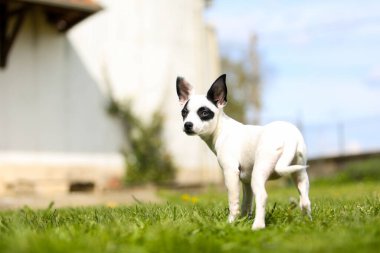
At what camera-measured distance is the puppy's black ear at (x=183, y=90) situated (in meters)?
3.86

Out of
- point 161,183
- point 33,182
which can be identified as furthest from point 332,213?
point 161,183

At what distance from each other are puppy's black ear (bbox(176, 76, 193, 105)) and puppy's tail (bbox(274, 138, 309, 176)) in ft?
2.75

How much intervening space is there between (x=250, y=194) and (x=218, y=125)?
486 mm

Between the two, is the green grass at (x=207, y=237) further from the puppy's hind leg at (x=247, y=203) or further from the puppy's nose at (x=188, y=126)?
the puppy's nose at (x=188, y=126)

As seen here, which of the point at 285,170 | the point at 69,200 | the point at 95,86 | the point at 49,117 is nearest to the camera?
the point at 285,170

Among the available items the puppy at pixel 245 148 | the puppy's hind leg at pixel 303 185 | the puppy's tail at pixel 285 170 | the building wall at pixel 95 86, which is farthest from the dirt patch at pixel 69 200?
the puppy's tail at pixel 285 170

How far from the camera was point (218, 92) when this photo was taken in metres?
3.74

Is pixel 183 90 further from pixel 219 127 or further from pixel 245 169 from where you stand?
pixel 245 169

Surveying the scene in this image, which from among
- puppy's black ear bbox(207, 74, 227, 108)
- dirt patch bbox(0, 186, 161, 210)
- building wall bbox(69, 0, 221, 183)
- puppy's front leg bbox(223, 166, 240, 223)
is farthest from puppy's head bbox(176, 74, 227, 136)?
building wall bbox(69, 0, 221, 183)

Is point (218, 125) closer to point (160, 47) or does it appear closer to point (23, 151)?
point (23, 151)

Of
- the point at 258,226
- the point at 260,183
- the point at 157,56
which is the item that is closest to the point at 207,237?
the point at 258,226

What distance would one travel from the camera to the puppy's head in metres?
3.68

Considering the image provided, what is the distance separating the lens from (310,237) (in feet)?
8.91

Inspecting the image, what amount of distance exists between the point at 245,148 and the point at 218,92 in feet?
1.38
